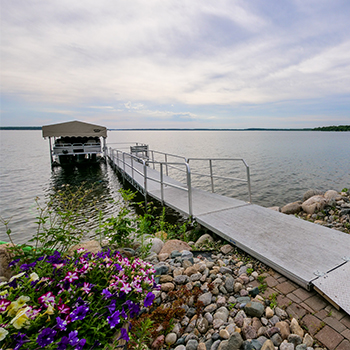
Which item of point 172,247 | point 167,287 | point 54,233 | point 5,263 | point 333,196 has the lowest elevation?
point 333,196

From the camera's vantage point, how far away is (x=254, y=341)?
1.93 metres

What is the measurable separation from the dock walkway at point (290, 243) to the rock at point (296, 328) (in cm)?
49

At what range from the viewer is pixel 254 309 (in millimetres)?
2205

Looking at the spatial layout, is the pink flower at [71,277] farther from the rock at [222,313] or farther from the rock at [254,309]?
the rock at [254,309]

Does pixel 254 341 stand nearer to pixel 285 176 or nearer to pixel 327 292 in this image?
pixel 327 292

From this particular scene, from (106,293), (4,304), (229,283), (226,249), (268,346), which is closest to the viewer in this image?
(4,304)

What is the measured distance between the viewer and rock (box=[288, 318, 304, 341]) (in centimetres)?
199

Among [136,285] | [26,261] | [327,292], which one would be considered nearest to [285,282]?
[327,292]

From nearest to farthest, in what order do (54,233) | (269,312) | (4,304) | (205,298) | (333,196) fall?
(4,304) < (269,312) < (205,298) < (54,233) < (333,196)

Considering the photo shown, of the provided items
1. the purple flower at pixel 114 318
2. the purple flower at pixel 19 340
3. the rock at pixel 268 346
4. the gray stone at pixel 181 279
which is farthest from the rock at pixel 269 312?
the purple flower at pixel 19 340

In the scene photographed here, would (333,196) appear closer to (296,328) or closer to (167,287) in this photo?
(296,328)

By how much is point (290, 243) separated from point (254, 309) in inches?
61.6

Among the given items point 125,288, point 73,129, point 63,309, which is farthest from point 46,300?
point 73,129

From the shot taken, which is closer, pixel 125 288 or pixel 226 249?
pixel 125 288
